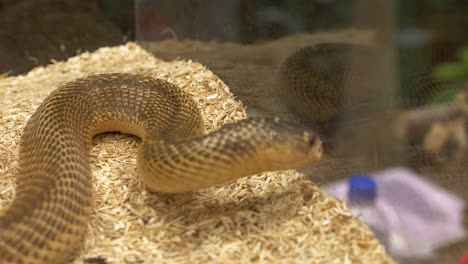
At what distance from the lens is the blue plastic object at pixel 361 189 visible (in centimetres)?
241

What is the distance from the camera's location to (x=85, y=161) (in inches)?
117

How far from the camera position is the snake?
230cm

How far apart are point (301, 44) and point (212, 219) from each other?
128cm

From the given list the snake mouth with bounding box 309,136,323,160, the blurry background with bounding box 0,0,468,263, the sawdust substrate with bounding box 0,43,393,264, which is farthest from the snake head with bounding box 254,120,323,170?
the sawdust substrate with bounding box 0,43,393,264

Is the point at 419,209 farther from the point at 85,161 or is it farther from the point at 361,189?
the point at 85,161

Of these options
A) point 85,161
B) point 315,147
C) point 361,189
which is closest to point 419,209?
point 361,189

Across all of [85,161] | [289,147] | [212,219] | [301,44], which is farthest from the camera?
[85,161]

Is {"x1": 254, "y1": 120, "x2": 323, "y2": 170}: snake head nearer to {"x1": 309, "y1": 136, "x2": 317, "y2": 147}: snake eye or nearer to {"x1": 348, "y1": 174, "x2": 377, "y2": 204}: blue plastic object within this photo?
{"x1": 309, "y1": 136, "x2": 317, "y2": 147}: snake eye

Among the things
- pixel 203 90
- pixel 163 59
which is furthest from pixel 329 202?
pixel 163 59

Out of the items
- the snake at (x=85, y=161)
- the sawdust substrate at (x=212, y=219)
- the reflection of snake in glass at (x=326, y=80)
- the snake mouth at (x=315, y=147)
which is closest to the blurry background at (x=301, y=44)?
the reflection of snake in glass at (x=326, y=80)

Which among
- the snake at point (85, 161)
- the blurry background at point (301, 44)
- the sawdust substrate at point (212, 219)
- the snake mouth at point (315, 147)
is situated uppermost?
the blurry background at point (301, 44)

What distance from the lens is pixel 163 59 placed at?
15.3ft

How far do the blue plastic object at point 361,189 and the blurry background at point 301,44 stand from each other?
0.06 m

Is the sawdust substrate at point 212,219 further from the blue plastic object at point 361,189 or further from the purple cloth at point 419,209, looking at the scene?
the purple cloth at point 419,209
